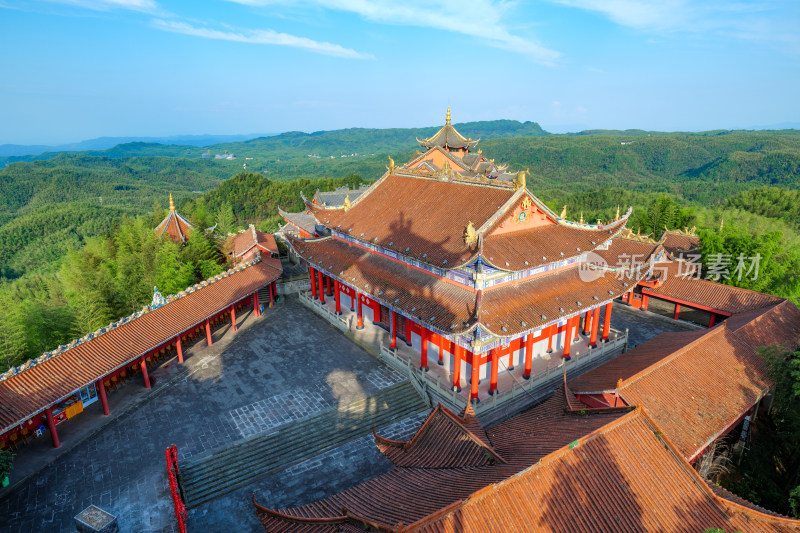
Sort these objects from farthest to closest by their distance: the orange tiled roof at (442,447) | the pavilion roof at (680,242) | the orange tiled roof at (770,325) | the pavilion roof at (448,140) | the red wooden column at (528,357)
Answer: the pavilion roof at (448,140) < the pavilion roof at (680,242) < the red wooden column at (528,357) < the orange tiled roof at (770,325) < the orange tiled roof at (442,447)

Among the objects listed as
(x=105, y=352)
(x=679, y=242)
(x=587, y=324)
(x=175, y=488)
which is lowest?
(x=175, y=488)

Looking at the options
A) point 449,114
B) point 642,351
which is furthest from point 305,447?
point 449,114

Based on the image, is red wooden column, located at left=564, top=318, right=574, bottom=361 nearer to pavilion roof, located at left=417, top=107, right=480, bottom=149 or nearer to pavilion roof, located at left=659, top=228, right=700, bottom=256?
pavilion roof, located at left=659, top=228, right=700, bottom=256

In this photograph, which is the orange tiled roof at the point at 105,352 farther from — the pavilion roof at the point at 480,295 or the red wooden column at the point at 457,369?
the red wooden column at the point at 457,369

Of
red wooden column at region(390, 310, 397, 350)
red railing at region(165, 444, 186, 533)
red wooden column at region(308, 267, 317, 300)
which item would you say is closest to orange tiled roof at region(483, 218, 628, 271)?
red wooden column at region(390, 310, 397, 350)

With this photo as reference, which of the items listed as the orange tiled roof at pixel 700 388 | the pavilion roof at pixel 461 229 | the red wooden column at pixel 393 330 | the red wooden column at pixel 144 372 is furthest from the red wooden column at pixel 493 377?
the red wooden column at pixel 144 372

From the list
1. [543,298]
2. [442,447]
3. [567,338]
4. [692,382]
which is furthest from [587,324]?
[442,447]

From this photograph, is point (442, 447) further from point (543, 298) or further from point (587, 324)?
point (587, 324)
